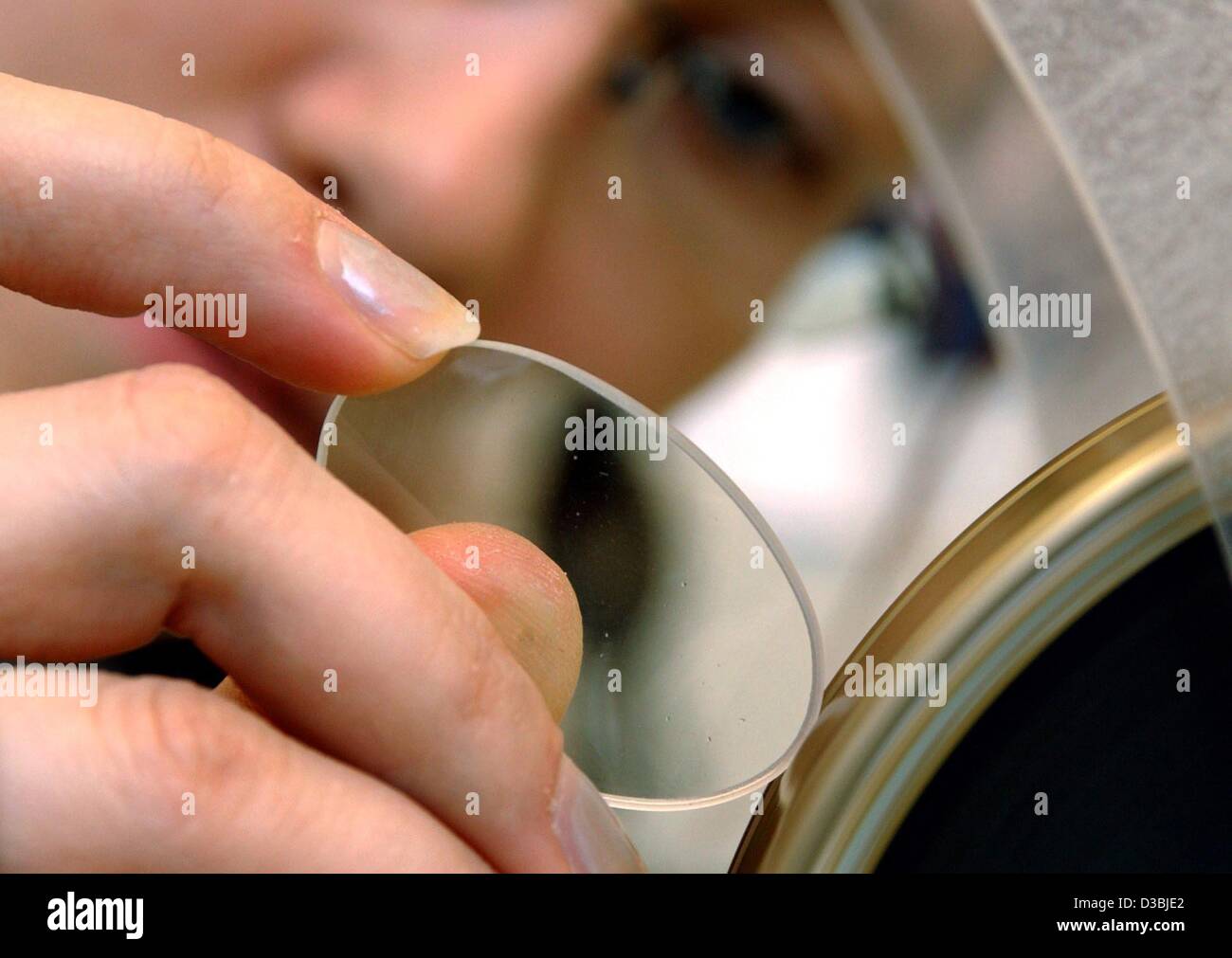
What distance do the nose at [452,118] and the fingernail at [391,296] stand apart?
16cm

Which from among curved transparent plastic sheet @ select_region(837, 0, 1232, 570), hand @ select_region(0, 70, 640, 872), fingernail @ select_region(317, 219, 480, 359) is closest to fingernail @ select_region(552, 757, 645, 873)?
hand @ select_region(0, 70, 640, 872)

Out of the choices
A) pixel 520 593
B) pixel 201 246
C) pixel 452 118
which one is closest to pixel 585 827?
pixel 520 593

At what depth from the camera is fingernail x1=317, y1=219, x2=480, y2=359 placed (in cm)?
24

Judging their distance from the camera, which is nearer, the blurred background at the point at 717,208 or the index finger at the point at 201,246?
the index finger at the point at 201,246

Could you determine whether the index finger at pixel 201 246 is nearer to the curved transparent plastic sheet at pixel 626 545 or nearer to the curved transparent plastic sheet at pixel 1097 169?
the curved transparent plastic sheet at pixel 626 545

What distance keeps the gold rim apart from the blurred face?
196 millimetres

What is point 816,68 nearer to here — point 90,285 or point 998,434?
point 998,434

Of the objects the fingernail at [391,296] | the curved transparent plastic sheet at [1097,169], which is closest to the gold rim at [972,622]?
the curved transparent plastic sheet at [1097,169]

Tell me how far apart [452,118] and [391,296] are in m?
0.21

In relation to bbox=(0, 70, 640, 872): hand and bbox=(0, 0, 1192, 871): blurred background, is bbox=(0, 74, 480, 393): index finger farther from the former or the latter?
bbox=(0, 0, 1192, 871): blurred background

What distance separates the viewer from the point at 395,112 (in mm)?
412

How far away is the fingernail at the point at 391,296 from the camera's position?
24 cm
